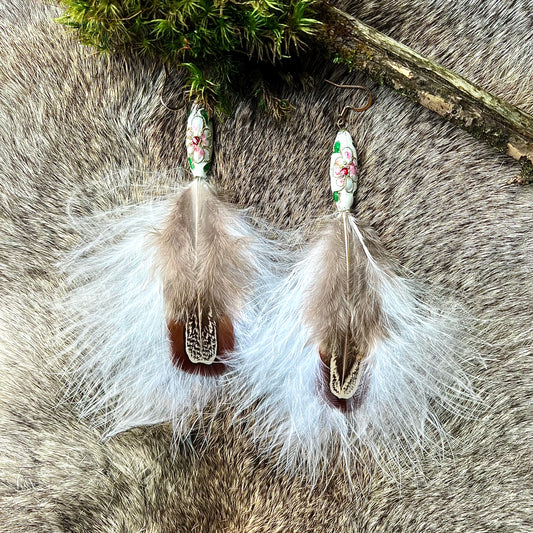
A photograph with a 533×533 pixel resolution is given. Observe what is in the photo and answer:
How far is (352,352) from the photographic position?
0.87 m

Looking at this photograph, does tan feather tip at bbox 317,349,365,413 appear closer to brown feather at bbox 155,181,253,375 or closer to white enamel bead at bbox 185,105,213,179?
brown feather at bbox 155,181,253,375

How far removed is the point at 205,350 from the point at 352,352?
0.85 ft

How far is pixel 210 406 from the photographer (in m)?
0.93

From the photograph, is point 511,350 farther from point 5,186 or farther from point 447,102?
point 5,186

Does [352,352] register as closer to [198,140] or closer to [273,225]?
[273,225]

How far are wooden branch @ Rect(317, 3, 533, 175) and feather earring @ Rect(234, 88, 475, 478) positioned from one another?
13 centimetres

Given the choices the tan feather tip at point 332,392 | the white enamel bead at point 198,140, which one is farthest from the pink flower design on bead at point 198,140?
the tan feather tip at point 332,392

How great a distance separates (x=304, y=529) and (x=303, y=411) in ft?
0.74

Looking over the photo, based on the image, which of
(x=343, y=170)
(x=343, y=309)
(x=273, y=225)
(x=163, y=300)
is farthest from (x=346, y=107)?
(x=163, y=300)

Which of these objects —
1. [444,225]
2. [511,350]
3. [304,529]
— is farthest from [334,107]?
[304,529]

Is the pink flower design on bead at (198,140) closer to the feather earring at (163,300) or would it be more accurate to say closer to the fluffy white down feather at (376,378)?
the feather earring at (163,300)

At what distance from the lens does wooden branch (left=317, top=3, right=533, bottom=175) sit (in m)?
0.83

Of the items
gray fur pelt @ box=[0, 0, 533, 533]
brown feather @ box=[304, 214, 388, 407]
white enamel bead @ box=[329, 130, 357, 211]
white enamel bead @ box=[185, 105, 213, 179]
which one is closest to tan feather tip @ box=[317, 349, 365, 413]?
brown feather @ box=[304, 214, 388, 407]

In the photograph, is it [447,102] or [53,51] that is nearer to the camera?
[447,102]
